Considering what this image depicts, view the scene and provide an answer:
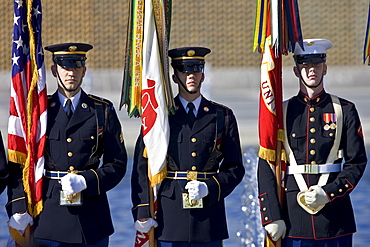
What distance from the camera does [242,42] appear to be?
23.8 meters

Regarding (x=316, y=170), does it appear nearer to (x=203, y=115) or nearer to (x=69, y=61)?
(x=203, y=115)

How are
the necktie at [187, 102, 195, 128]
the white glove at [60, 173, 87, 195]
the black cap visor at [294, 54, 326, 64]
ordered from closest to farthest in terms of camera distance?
the white glove at [60, 173, 87, 195], the black cap visor at [294, 54, 326, 64], the necktie at [187, 102, 195, 128]

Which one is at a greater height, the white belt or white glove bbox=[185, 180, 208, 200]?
the white belt

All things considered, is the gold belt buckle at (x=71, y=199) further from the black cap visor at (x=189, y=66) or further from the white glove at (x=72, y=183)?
the black cap visor at (x=189, y=66)

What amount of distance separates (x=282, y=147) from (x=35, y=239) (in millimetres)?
1488

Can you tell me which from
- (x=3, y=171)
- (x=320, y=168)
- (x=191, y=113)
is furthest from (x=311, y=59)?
(x=3, y=171)

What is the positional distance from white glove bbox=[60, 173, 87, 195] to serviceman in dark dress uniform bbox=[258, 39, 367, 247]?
39.9 inches

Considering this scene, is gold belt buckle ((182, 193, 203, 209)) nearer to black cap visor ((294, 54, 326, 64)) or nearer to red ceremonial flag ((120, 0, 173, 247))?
red ceremonial flag ((120, 0, 173, 247))

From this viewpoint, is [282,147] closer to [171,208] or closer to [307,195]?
[307,195]

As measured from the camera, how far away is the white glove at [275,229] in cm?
499

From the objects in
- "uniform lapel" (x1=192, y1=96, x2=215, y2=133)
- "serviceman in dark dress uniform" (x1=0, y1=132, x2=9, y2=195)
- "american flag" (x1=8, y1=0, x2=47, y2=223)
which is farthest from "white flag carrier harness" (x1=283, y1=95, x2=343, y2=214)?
"serviceman in dark dress uniform" (x1=0, y1=132, x2=9, y2=195)

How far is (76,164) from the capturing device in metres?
5.05

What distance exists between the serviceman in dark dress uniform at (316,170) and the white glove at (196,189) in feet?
1.13

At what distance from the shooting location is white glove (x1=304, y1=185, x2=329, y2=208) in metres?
4.97
